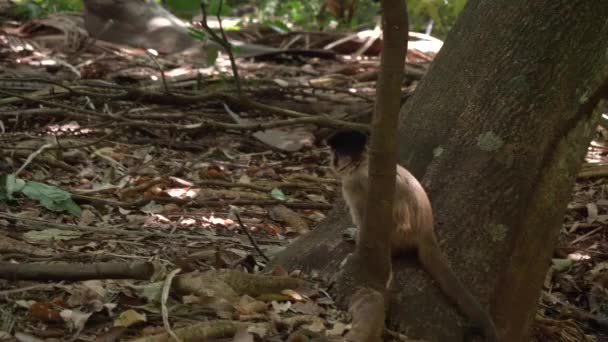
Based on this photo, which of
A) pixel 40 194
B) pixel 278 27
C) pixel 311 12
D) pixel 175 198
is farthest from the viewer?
pixel 311 12

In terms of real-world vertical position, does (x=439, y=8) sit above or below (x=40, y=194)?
above

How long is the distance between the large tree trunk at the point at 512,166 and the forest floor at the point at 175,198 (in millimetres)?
324

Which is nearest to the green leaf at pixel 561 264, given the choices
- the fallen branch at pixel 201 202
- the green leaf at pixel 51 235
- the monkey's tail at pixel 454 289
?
the fallen branch at pixel 201 202

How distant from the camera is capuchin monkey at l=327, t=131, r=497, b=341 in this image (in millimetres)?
3638

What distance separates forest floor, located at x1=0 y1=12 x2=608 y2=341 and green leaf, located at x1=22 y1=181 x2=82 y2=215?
0.04 feet

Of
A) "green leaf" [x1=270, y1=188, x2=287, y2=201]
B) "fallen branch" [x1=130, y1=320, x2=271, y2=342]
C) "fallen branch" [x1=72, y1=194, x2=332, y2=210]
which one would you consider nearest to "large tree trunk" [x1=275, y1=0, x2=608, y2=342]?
"fallen branch" [x1=130, y1=320, x2=271, y2=342]

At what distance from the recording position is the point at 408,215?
12.9 feet

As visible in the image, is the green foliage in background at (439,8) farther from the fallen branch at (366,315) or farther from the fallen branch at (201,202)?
the fallen branch at (366,315)

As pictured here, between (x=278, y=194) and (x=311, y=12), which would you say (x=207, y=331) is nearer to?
(x=278, y=194)

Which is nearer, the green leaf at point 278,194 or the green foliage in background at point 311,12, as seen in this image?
the green leaf at point 278,194

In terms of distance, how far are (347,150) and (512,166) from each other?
82cm

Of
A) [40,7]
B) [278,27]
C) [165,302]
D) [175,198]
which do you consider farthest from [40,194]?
[278,27]

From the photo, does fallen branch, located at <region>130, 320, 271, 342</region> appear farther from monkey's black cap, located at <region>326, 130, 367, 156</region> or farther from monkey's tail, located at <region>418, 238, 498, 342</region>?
monkey's black cap, located at <region>326, 130, 367, 156</region>

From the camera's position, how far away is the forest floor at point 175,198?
328 cm
